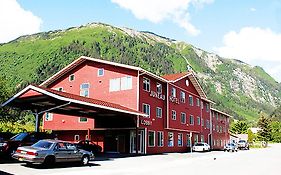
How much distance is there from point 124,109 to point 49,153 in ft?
47.4

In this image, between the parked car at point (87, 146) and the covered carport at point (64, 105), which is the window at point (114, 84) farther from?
the parked car at point (87, 146)

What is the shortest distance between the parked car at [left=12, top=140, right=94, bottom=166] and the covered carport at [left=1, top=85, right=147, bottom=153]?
18.4 feet

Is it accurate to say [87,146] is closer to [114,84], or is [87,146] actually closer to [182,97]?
[114,84]

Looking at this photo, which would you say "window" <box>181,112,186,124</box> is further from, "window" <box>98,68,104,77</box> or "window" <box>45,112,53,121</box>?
"window" <box>45,112,53,121</box>

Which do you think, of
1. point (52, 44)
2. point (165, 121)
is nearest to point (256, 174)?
point (165, 121)

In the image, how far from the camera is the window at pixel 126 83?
38438mm

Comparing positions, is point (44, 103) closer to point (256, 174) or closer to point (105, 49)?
point (256, 174)

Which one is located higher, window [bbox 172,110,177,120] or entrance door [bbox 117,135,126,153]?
window [bbox 172,110,177,120]

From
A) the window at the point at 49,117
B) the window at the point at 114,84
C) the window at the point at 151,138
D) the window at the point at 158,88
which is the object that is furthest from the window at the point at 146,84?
the window at the point at 49,117

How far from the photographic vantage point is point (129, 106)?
37.9 metres

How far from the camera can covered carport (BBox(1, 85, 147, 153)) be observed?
2623 cm

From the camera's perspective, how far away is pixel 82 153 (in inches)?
852

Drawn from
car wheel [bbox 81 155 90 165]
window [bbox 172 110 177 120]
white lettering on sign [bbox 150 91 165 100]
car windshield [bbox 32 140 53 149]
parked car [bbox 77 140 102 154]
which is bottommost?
car wheel [bbox 81 155 90 165]

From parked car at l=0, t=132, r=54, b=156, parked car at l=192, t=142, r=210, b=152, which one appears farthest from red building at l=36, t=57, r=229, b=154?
parked car at l=0, t=132, r=54, b=156
